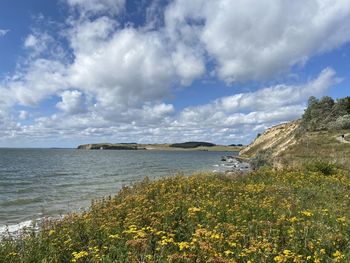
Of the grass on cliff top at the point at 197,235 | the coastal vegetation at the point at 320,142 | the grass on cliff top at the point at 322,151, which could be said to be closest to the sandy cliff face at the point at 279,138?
the coastal vegetation at the point at 320,142

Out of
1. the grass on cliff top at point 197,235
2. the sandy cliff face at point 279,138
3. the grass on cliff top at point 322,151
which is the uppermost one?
the sandy cliff face at point 279,138

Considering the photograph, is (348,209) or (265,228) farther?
(348,209)

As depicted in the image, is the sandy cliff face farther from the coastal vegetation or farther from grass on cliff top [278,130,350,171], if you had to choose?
grass on cliff top [278,130,350,171]

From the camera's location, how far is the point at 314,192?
610 inches

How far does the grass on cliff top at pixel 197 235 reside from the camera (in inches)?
273

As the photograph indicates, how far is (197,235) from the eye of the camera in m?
7.21

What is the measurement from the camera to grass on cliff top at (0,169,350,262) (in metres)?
6.94

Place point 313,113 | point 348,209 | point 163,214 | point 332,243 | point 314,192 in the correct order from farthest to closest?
point 313,113
point 314,192
point 348,209
point 163,214
point 332,243

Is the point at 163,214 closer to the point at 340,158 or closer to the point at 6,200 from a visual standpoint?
the point at 6,200

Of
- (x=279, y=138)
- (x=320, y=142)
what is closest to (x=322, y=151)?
(x=320, y=142)

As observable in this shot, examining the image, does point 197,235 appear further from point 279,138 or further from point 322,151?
point 279,138

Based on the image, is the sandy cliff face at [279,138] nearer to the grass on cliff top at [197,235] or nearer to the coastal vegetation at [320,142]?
the coastal vegetation at [320,142]

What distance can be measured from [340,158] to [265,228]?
23402mm

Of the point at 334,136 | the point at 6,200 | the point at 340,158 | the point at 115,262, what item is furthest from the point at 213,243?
the point at 334,136
